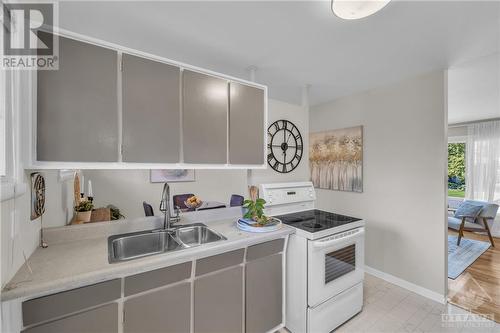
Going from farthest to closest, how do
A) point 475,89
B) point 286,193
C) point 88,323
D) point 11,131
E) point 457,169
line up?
1. point 457,169
2. point 475,89
3. point 286,193
4. point 88,323
5. point 11,131

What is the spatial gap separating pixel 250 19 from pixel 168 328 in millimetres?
2108

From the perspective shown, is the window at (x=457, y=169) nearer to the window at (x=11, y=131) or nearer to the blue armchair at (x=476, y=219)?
the blue armchair at (x=476, y=219)

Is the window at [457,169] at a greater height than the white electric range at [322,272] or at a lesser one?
greater

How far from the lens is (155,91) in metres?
1.47

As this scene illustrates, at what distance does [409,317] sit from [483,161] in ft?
15.5

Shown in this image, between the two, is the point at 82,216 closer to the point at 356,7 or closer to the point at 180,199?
the point at 180,199

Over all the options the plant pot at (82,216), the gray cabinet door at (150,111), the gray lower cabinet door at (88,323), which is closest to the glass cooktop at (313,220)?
the gray cabinet door at (150,111)

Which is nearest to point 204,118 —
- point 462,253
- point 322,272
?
point 322,272

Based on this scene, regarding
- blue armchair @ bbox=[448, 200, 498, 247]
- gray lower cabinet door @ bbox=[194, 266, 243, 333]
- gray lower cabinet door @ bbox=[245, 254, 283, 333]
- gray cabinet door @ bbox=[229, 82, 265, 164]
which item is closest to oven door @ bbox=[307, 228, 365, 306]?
gray lower cabinet door @ bbox=[245, 254, 283, 333]

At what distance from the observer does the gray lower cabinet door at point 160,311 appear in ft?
3.85

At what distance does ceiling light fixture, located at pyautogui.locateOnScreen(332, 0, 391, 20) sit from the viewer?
1.21m

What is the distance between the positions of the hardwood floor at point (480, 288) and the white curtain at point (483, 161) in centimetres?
199

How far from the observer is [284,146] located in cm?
254

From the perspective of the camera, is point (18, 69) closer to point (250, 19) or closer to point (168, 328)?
point (250, 19)
